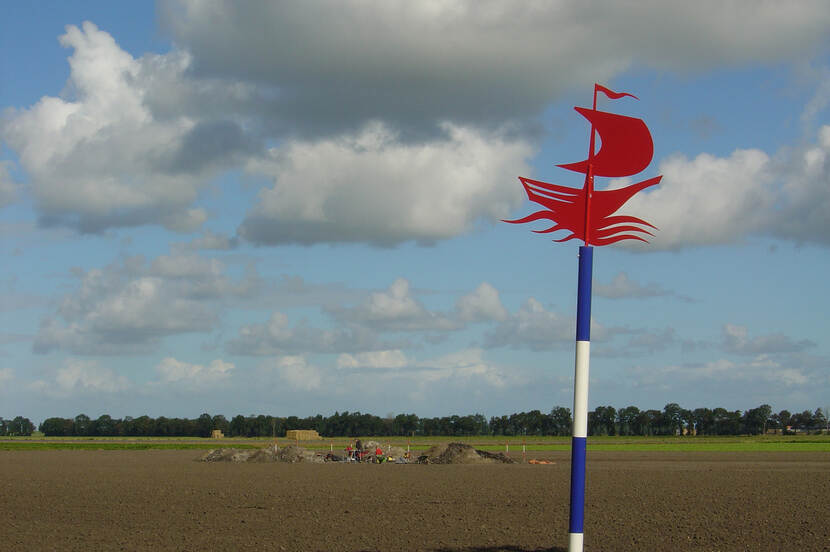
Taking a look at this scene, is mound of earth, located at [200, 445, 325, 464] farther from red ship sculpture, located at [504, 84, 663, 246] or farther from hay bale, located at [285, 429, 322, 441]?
hay bale, located at [285, 429, 322, 441]

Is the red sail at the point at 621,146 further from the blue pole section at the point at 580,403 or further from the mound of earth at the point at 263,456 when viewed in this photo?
the mound of earth at the point at 263,456

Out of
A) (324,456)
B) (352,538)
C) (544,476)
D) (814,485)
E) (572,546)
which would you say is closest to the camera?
(572,546)

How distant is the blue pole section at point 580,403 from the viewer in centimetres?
1031

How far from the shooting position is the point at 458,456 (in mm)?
55125

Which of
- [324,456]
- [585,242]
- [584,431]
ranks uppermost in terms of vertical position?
[585,242]

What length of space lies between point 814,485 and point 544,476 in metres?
11.7

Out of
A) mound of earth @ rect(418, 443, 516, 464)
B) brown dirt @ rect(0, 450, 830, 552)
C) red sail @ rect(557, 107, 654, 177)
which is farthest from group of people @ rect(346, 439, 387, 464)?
red sail @ rect(557, 107, 654, 177)

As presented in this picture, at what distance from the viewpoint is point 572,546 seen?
10.3 m

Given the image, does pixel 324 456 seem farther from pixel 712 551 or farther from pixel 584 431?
pixel 584 431

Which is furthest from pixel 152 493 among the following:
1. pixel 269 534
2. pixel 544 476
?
pixel 544 476

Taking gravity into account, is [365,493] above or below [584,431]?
below

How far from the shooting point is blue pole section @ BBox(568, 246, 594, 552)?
1031 centimetres

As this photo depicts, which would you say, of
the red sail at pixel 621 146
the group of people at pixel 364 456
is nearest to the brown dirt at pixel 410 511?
the red sail at pixel 621 146

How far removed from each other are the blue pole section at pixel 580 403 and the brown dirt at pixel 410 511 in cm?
604
